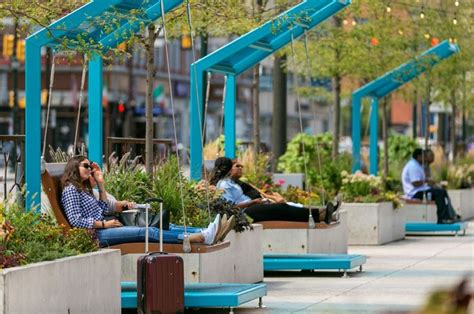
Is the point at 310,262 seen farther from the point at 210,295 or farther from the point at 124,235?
the point at 210,295

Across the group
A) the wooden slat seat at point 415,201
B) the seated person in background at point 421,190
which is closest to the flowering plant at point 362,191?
the seated person in background at point 421,190

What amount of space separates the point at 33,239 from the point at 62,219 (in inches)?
79.7

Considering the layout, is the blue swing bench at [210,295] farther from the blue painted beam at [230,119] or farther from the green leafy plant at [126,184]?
the blue painted beam at [230,119]

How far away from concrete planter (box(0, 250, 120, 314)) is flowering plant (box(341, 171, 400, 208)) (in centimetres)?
1246

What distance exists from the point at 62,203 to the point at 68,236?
1637mm

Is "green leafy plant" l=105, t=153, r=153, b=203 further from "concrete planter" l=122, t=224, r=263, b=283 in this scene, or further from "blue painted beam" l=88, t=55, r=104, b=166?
"concrete planter" l=122, t=224, r=263, b=283

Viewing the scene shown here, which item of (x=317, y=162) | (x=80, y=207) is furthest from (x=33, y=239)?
(x=317, y=162)

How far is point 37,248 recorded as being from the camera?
9953 mm

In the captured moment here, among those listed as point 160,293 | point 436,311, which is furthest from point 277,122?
point 436,311

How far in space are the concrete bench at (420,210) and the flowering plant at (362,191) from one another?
92.0 inches

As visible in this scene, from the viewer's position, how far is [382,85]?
93.9 feet

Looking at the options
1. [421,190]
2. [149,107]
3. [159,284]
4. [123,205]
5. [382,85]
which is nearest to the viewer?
[159,284]

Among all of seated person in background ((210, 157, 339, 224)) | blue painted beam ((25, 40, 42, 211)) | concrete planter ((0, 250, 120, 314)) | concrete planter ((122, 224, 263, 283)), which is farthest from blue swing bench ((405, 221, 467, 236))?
concrete planter ((0, 250, 120, 314))

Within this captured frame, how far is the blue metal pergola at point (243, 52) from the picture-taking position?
1816 cm
